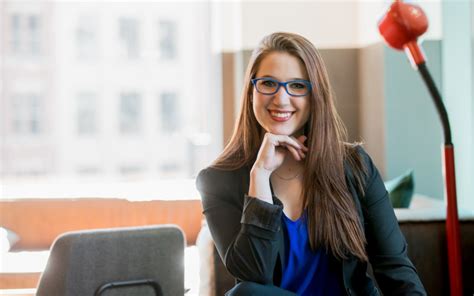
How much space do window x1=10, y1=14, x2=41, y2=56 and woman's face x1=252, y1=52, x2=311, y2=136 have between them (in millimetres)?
3923

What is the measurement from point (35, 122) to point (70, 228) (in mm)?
2001

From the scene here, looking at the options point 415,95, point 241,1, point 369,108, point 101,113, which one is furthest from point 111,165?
point 415,95

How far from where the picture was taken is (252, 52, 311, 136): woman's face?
4.66 ft

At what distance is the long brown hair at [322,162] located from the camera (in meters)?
1.40

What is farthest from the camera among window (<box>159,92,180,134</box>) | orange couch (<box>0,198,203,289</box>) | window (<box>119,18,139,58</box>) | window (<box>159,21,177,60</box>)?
window (<box>159,92,180,134</box>)

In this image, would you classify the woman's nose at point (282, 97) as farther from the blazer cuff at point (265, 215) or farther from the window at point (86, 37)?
the window at point (86, 37)

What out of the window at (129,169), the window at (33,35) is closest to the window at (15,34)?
the window at (33,35)

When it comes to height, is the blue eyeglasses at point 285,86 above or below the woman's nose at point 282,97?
above

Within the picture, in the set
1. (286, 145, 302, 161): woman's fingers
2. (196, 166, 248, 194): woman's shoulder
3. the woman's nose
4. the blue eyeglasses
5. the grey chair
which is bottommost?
the grey chair

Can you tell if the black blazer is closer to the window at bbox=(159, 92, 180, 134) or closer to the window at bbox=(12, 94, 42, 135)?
the window at bbox=(159, 92, 180, 134)

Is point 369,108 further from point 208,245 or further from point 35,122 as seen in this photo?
point 35,122

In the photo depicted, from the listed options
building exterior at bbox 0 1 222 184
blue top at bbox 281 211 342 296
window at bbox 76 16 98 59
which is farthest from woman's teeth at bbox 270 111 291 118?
window at bbox 76 16 98 59

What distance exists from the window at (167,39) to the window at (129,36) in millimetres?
219

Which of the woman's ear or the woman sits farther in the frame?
the woman's ear
